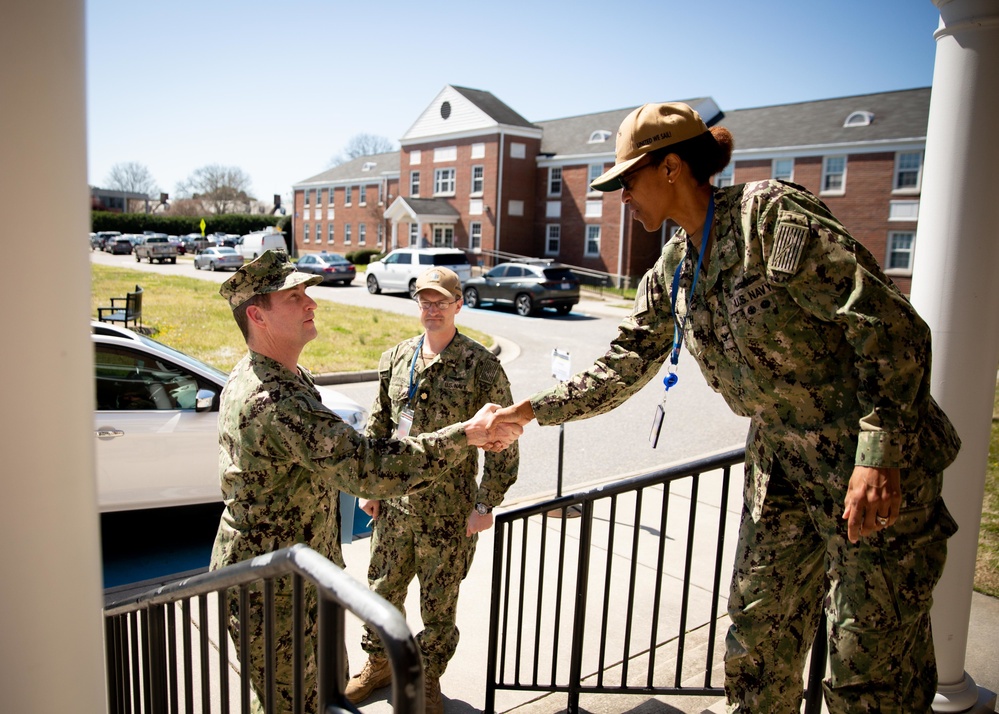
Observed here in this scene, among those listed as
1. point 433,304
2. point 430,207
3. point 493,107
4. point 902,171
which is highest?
point 493,107

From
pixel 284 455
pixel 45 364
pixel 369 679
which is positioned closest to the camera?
pixel 45 364

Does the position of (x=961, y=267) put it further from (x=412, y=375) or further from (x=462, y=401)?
(x=412, y=375)

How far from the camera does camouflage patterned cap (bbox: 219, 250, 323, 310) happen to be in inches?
113

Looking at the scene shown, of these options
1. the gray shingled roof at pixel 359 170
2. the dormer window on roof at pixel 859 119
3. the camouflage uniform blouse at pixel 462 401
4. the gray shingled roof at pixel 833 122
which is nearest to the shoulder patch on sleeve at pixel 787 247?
the camouflage uniform blouse at pixel 462 401

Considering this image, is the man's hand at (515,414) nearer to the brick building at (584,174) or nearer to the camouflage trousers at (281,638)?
the camouflage trousers at (281,638)

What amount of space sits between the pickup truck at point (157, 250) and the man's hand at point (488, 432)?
52.9m

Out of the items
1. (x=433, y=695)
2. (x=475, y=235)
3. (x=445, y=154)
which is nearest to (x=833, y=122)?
(x=475, y=235)

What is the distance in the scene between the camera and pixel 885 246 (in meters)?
35.3

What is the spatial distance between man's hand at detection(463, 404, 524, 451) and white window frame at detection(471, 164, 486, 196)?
43.7 m

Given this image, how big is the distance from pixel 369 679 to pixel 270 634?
206 cm

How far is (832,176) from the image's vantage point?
120 ft

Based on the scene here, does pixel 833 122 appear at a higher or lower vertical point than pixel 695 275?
higher

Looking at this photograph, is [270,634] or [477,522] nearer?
[270,634]

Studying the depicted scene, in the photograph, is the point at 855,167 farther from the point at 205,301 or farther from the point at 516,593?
the point at 516,593
